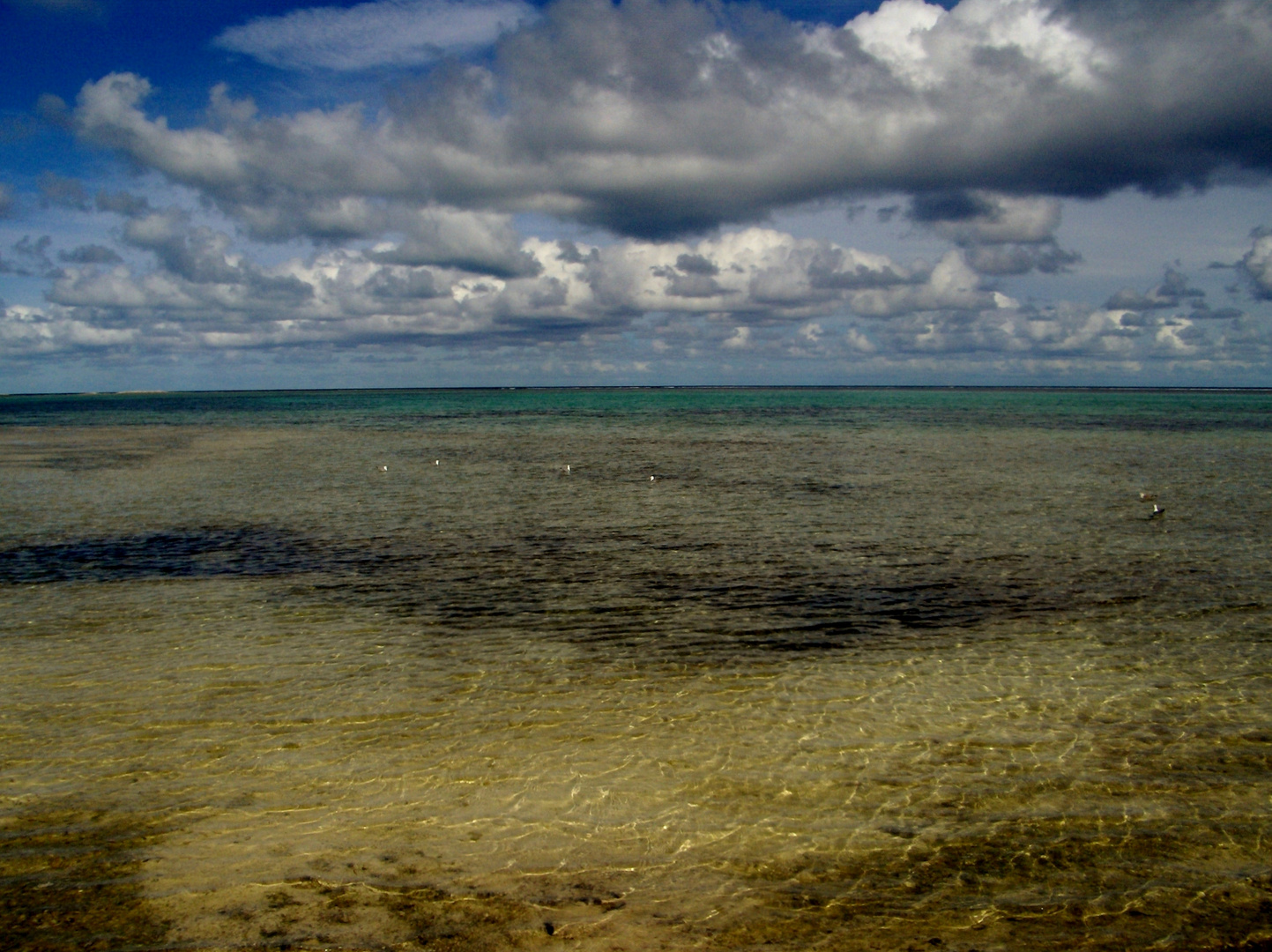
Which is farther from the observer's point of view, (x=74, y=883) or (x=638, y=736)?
(x=638, y=736)

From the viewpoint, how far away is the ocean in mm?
6105

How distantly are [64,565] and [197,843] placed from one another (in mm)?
14188

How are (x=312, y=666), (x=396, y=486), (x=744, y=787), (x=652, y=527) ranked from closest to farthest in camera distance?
1. (x=744, y=787)
2. (x=312, y=666)
3. (x=652, y=527)
4. (x=396, y=486)

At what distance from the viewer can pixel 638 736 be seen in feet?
30.2

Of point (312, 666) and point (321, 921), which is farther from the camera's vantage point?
point (312, 666)

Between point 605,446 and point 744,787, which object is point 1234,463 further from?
point 744,787

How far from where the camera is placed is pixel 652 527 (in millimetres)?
22562

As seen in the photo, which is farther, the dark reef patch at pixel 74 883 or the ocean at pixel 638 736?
the ocean at pixel 638 736

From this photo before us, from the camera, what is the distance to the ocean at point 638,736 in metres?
6.11

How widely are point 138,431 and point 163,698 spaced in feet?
243

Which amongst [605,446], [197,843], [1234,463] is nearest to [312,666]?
[197,843]

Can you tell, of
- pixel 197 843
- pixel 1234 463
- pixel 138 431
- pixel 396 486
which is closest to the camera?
pixel 197 843

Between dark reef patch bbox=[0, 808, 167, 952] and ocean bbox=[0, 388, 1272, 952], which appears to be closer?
dark reef patch bbox=[0, 808, 167, 952]

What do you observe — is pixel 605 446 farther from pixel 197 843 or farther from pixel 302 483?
pixel 197 843
